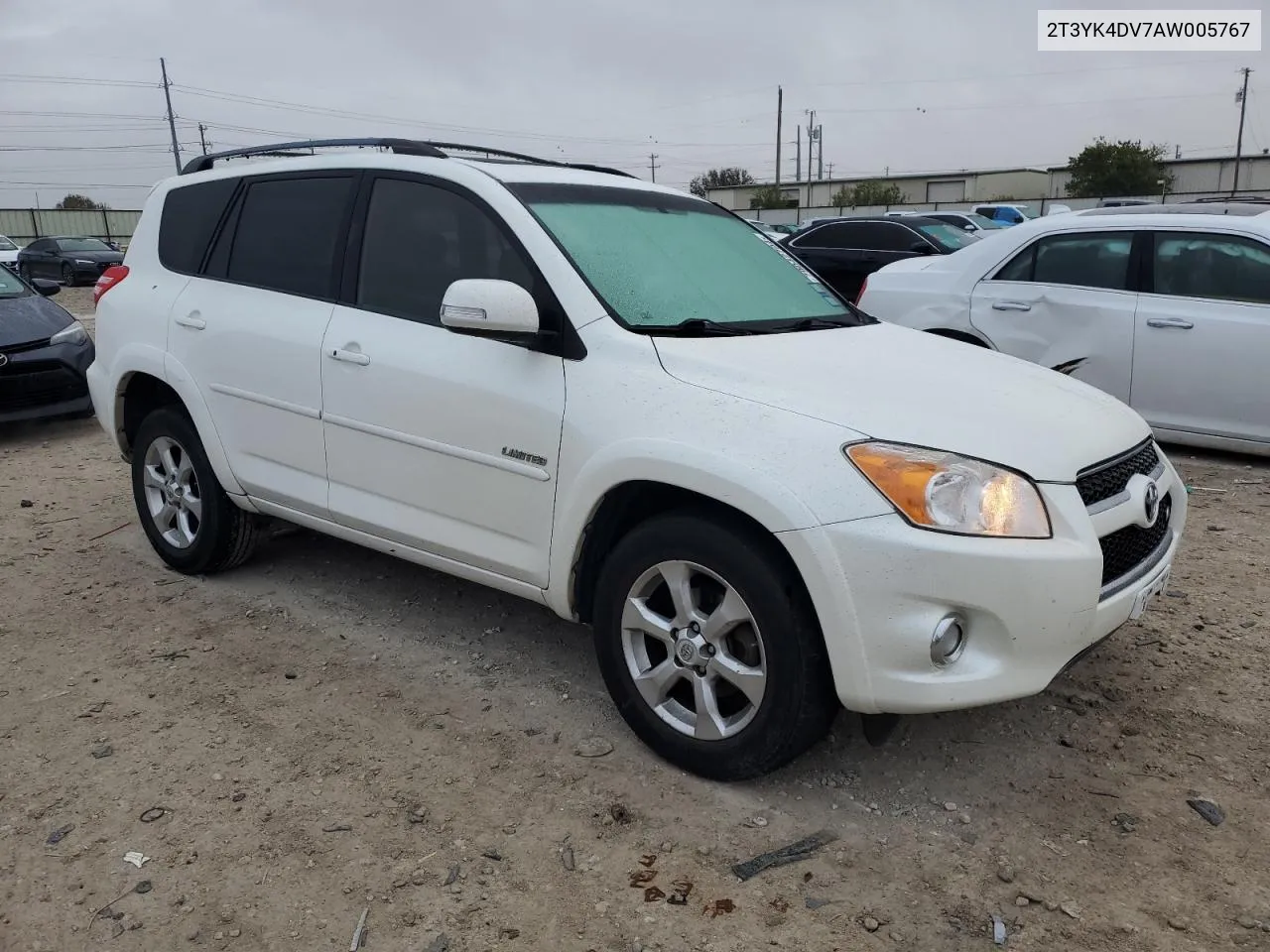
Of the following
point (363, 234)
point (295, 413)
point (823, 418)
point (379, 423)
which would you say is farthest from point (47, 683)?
point (823, 418)

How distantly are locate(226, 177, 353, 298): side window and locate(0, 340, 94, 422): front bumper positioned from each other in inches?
176

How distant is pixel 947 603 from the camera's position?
2514mm

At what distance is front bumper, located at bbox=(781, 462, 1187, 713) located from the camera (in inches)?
98.3

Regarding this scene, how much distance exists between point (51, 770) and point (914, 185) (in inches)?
2406

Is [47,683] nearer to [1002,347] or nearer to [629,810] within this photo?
[629,810]

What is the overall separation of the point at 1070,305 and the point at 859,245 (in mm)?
5745

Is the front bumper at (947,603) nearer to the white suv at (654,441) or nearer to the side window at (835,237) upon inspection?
the white suv at (654,441)

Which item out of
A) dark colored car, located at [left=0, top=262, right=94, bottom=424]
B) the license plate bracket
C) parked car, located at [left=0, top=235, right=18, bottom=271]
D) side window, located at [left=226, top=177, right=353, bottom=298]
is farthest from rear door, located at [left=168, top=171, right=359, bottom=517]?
parked car, located at [left=0, top=235, right=18, bottom=271]

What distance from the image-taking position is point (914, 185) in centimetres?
5881

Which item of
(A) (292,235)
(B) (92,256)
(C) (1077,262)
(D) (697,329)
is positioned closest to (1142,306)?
(C) (1077,262)

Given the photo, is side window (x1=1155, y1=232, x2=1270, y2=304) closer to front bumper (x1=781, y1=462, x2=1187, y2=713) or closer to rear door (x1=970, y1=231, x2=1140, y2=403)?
rear door (x1=970, y1=231, x2=1140, y2=403)

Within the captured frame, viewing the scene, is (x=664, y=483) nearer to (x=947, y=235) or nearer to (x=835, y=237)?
(x=835, y=237)

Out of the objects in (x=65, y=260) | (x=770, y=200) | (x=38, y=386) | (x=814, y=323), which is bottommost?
(x=38, y=386)

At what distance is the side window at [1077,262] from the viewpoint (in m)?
6.43
